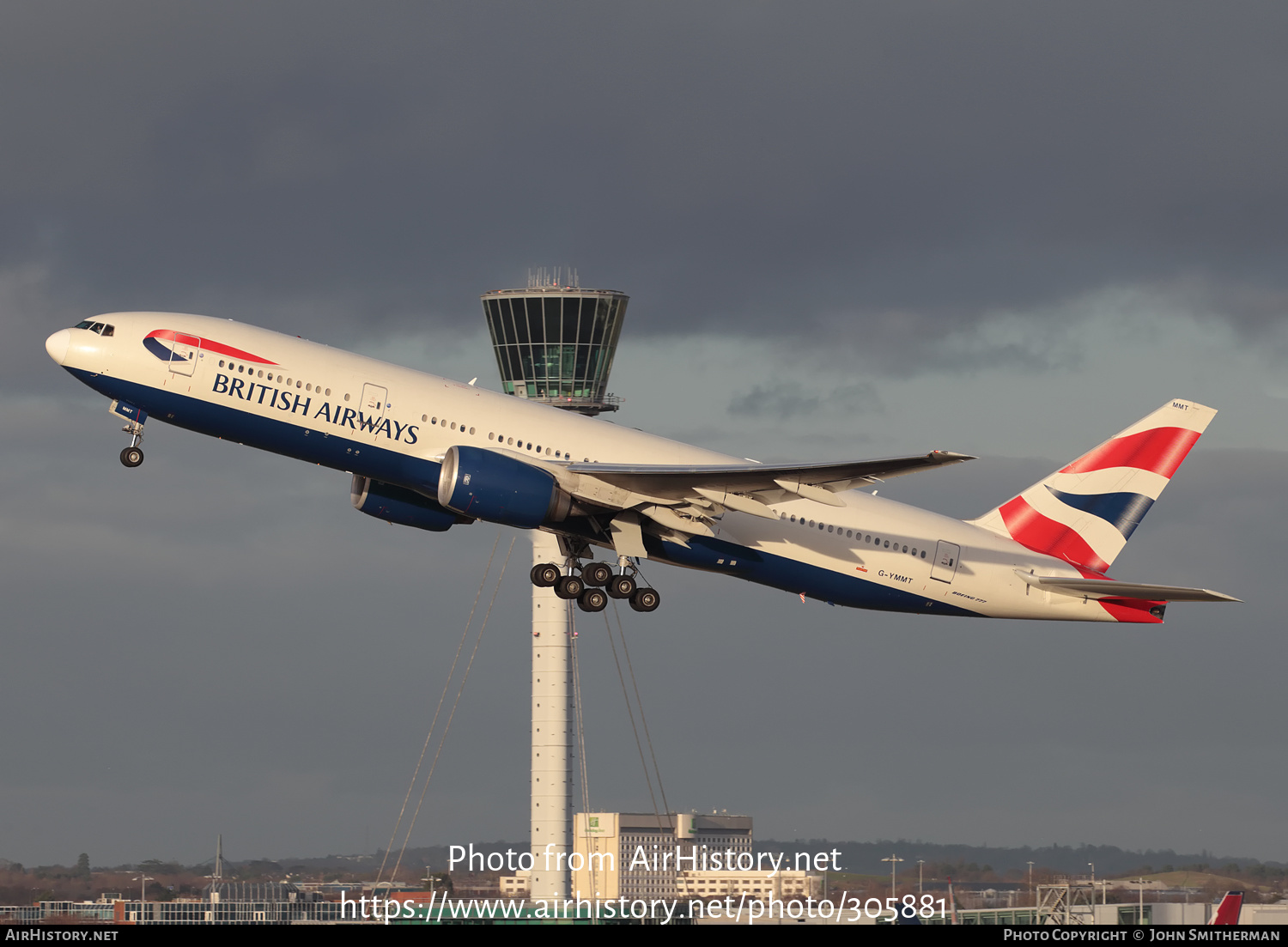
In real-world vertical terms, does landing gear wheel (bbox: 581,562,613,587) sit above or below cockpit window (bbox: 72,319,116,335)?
below

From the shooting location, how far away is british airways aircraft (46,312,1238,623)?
42.2 m

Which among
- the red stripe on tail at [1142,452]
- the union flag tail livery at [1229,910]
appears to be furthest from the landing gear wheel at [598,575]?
the union flag tail livery at [1229,910]

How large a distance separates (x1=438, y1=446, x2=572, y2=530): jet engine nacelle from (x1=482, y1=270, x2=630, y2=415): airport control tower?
59392 millimetres

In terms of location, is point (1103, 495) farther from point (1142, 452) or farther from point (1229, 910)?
point (1229, 910)

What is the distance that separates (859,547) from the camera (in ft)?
153

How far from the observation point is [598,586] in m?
46.5

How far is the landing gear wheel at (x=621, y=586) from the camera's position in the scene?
4621 centimetres

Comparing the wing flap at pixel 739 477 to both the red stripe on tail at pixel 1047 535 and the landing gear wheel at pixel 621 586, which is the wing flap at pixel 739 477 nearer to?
the landing gear wheel at pixel 621 586

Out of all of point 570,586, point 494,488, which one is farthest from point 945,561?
point 494,488

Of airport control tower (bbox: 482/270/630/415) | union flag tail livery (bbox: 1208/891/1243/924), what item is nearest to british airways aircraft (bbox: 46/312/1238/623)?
union flag tail livery (bbox: 1208/891/1243/924)

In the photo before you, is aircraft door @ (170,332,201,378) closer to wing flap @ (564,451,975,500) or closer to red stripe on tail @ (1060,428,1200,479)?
wing flap @ (564,451,975,500)

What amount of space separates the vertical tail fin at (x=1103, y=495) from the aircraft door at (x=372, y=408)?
19621 millimetres
